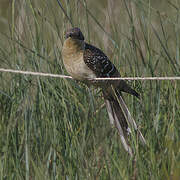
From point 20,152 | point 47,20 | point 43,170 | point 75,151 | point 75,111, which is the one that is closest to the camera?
point 43,170

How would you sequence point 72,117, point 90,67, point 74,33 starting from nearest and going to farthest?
point 72,117, point 74,33, point 90,67

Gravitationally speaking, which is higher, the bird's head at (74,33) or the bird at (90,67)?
the bird's head at (74,33)

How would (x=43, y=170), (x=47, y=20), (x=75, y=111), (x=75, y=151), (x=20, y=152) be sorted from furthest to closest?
1. (x=47, y=20)
2. (x=75, y=111)
3. (x=20, y=152)
4. (x=75, y=151)
5. (x=43, y=170)

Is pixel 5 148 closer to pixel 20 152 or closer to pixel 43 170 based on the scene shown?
pixel 20 152

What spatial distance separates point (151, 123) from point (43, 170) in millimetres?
906

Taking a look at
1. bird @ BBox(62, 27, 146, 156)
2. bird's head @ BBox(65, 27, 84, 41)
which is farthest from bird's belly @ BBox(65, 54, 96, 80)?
bird's head @ BBox(65, 27, 84, 41)

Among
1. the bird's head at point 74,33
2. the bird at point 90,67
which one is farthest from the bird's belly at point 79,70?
the bird's head at point 74,33

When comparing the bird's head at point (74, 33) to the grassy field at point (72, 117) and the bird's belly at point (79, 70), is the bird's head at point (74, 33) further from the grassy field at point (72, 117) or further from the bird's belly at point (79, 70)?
the bird's belly at point (79, 70)

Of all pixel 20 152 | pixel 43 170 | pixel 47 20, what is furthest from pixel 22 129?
pixel 47 20

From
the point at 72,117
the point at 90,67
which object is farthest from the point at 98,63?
the point at 72,117

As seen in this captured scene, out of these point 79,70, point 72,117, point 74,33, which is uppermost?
point 74,33

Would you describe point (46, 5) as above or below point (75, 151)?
above

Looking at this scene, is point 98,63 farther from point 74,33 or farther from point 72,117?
point 72,117

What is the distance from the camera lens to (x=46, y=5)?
3.30 m
